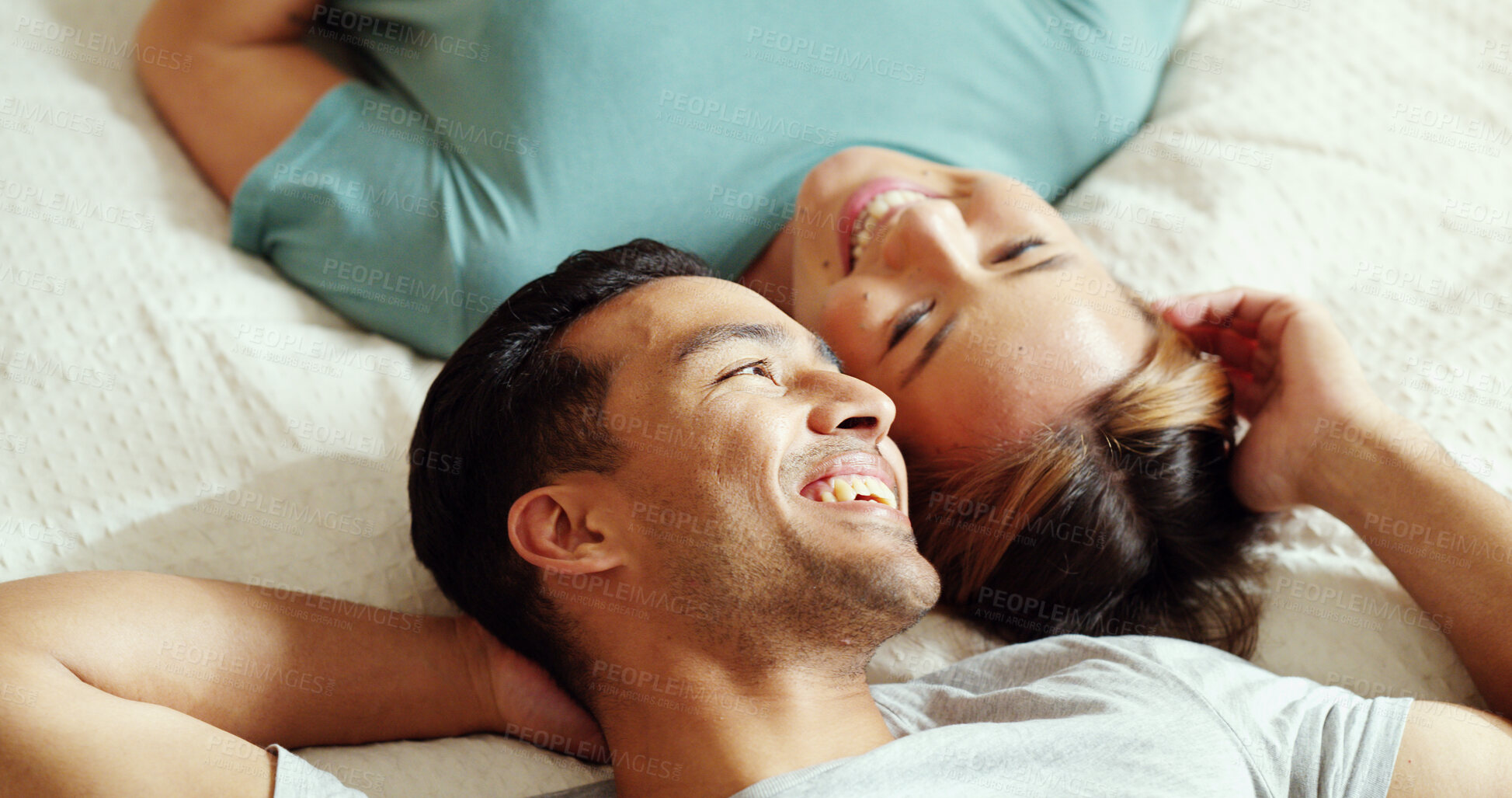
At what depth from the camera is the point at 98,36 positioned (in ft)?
5.90

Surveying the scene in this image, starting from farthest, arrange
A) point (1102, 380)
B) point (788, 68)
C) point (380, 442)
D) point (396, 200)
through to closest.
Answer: point (788, 68), point (396, 200), point (380, 442), point (1102, 380)

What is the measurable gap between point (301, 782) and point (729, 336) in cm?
61

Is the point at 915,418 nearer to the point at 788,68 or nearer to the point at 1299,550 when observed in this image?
the point at 1299,550

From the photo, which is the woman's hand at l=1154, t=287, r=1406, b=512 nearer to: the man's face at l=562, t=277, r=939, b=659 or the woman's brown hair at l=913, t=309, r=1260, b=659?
the woman's brown hair at l=913, t=309, r=1260, b=659

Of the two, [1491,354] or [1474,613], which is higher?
[1491,354]

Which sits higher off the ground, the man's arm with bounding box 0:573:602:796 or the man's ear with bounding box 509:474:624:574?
the man's ear with bounding box 509:474:624:574

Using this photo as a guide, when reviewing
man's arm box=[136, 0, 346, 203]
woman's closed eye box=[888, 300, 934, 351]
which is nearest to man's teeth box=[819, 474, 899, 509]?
woman's closed eye box=[888, 300, 934, 351]

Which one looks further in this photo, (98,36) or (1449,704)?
(98,36)

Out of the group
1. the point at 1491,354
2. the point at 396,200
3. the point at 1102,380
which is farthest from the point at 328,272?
the point at 1491,354

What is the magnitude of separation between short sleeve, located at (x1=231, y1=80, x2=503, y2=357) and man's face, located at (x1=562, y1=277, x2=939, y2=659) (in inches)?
23.1

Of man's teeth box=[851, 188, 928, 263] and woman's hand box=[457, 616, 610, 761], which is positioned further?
man's teeth box=[851, 188, 928, 263]

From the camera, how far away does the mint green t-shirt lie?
1.66 m

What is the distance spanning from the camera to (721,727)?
109cm

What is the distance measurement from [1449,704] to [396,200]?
1.59 meters
